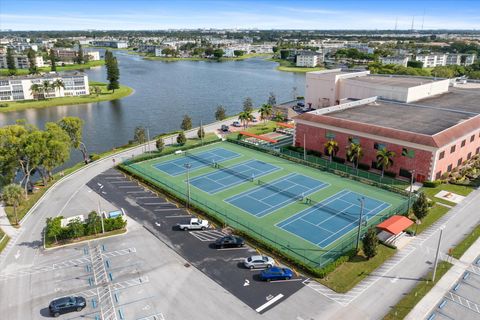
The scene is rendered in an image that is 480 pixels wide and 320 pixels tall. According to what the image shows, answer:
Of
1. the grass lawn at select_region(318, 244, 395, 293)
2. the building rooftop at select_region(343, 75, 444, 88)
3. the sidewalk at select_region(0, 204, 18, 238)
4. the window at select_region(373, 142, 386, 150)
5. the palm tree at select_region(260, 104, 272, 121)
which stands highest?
the building rooftop at select_region(343, 75, 444, 88)

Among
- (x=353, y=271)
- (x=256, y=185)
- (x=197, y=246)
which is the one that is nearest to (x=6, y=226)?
(x=197, y=246)

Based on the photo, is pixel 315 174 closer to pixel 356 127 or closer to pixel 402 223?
pixel 356 127

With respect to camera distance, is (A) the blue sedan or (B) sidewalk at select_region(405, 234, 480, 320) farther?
(A) the blue sedan

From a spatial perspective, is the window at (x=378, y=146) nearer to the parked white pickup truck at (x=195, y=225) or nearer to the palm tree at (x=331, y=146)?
the palm tree at (x=331, y=146)

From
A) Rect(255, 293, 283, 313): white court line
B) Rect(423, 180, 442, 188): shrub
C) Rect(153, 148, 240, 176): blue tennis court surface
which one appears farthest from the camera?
Rect(153, 148, 240, 176): blue tennis court surface

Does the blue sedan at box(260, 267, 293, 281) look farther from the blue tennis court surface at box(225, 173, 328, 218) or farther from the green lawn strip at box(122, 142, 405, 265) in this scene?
the blue tennis court surface at box(225, 173, 328, 218)

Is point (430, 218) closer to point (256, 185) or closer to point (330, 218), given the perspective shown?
point (330, 218)

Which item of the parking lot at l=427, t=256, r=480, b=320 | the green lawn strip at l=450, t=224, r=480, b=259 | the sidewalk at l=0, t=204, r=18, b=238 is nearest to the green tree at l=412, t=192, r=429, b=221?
the green lawn strip at l=450, t=224, r=480, b=259
